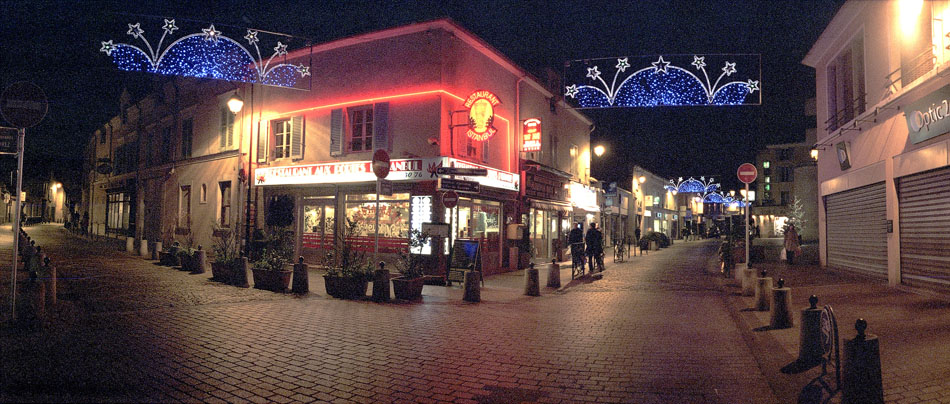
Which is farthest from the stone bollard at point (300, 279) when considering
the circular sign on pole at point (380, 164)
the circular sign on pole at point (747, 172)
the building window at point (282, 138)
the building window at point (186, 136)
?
the building window at point (186, 136)

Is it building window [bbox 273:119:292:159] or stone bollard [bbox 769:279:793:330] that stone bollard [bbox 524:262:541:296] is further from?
building window [bbox 273:119:292:159]

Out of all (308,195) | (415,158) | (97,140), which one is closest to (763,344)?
(415,158)

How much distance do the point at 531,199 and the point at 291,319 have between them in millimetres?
13204

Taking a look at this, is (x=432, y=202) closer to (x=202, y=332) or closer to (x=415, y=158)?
(x=415, y=158)

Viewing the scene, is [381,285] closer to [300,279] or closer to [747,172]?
[300,279]

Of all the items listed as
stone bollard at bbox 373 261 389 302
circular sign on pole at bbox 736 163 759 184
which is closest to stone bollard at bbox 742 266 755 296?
circular sign on pole at bbox 736 163 759 184

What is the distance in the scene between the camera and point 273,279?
11875 mm

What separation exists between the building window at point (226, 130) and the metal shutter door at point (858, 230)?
20904 mm

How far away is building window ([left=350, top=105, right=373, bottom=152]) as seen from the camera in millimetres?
16672

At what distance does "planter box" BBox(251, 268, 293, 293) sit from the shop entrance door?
212 inches

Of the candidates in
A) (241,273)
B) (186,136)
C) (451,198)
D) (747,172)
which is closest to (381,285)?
(451,198)

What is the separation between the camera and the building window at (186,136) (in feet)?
77.2

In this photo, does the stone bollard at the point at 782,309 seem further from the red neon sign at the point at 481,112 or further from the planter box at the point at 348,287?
the red neon sign at the point at 481,112

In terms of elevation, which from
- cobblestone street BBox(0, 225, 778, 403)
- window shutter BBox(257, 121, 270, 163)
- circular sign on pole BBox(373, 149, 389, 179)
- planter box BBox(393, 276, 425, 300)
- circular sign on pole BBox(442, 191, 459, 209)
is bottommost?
cobblestone street BBox(0, 225, 778, 403)
